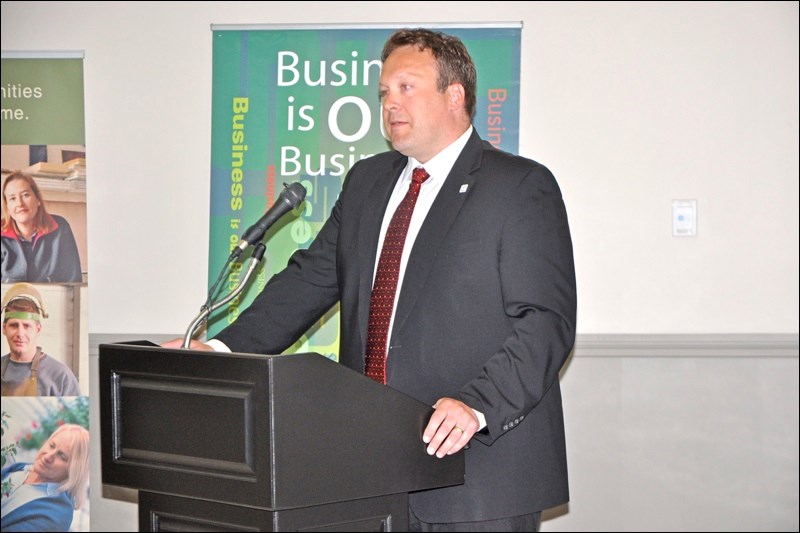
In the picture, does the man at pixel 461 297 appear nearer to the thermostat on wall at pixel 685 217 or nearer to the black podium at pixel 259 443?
the black podium at pixel 259 443

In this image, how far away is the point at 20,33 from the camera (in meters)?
4.19

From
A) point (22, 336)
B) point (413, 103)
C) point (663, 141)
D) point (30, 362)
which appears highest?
point (663, 141)

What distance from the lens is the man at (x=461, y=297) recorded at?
204 cm

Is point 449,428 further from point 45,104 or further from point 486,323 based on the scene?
point 45,104

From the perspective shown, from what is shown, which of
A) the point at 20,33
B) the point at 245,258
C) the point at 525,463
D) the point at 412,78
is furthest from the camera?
the point at 20,33

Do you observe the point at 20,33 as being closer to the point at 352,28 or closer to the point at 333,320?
the point at 352,28

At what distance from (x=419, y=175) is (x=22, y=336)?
2432 millimetres

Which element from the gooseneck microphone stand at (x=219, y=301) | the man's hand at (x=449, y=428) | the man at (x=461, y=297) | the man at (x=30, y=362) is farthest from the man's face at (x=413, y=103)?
the man at (x=30, y=362)

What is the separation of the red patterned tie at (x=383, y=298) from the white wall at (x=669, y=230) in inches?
75.0

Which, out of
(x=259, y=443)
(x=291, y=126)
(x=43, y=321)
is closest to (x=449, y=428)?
(x=259, y=443)

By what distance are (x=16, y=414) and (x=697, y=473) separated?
2.88 meters

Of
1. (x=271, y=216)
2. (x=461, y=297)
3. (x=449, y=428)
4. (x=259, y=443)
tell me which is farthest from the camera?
(x=461, y=297)

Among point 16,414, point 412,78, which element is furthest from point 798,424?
point 16,414

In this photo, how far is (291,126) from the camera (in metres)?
4.03
